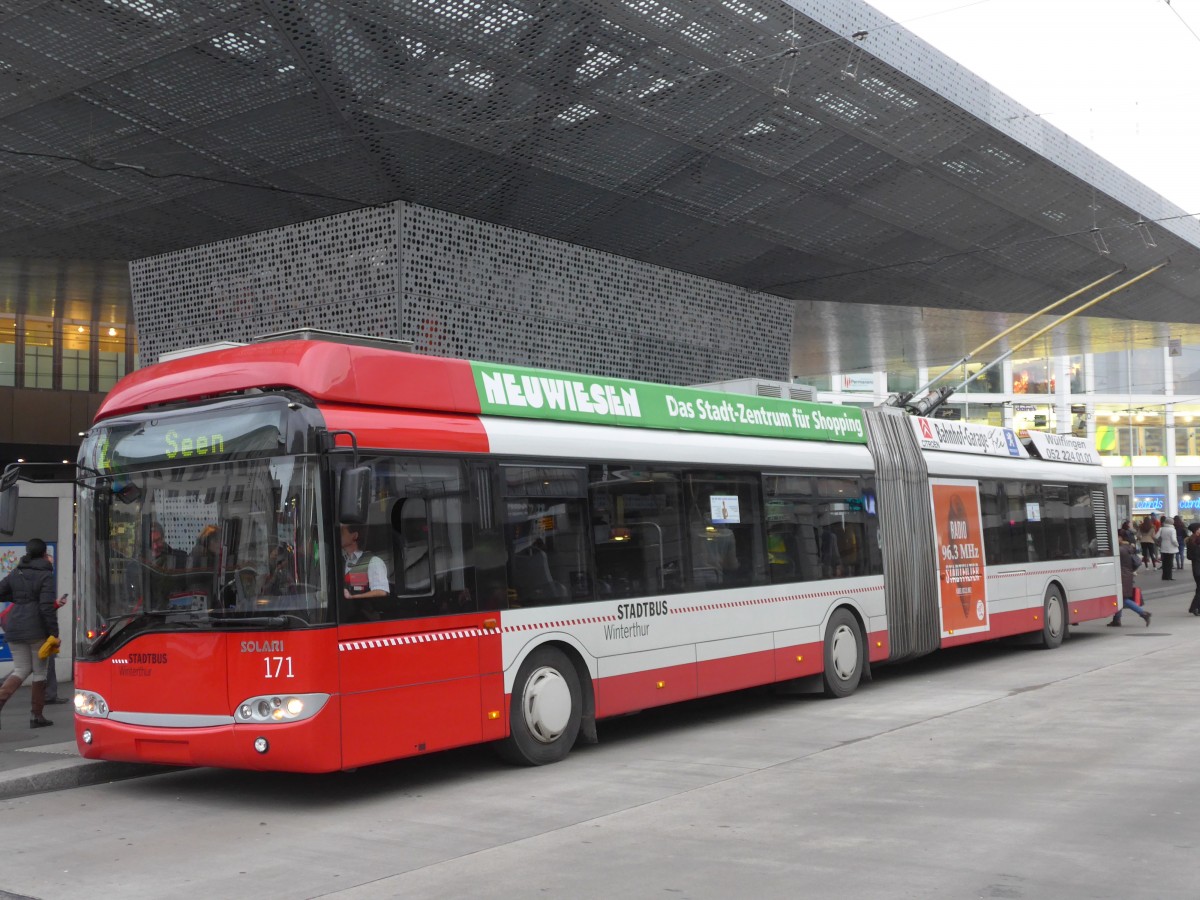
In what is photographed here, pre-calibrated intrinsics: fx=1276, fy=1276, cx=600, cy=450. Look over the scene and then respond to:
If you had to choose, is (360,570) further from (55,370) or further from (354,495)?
(55,370)

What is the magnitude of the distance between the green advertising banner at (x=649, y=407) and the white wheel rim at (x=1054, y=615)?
208 inches

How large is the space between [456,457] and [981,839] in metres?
4.37

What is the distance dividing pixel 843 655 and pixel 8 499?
8309mm

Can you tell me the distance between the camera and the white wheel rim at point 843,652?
525 inches

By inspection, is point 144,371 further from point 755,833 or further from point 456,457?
point 755,833

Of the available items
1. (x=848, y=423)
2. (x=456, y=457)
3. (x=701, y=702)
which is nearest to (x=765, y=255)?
(x=848, y=423)

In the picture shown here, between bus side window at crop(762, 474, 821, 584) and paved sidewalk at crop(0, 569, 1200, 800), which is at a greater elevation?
bus side window at crop(762, 474, 821, 584)

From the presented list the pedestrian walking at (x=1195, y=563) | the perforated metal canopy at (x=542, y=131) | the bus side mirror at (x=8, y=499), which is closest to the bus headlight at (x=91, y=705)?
the bus side mirror at (x=8, y=499)

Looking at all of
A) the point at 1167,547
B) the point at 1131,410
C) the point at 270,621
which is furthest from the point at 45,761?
the point at 1131,410

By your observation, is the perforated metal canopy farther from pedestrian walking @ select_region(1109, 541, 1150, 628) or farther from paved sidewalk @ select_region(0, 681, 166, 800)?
paved sidewalk @ select_region(0, 681, 166, 800)

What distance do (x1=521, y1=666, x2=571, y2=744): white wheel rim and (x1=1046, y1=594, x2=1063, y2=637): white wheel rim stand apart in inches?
404

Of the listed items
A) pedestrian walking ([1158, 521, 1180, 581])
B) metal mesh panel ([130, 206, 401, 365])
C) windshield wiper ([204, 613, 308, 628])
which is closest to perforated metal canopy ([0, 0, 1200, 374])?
metal mesh panel ([130, 206, 401, 365])

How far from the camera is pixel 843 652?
13.5 meters

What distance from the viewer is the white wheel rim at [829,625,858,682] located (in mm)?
13344
